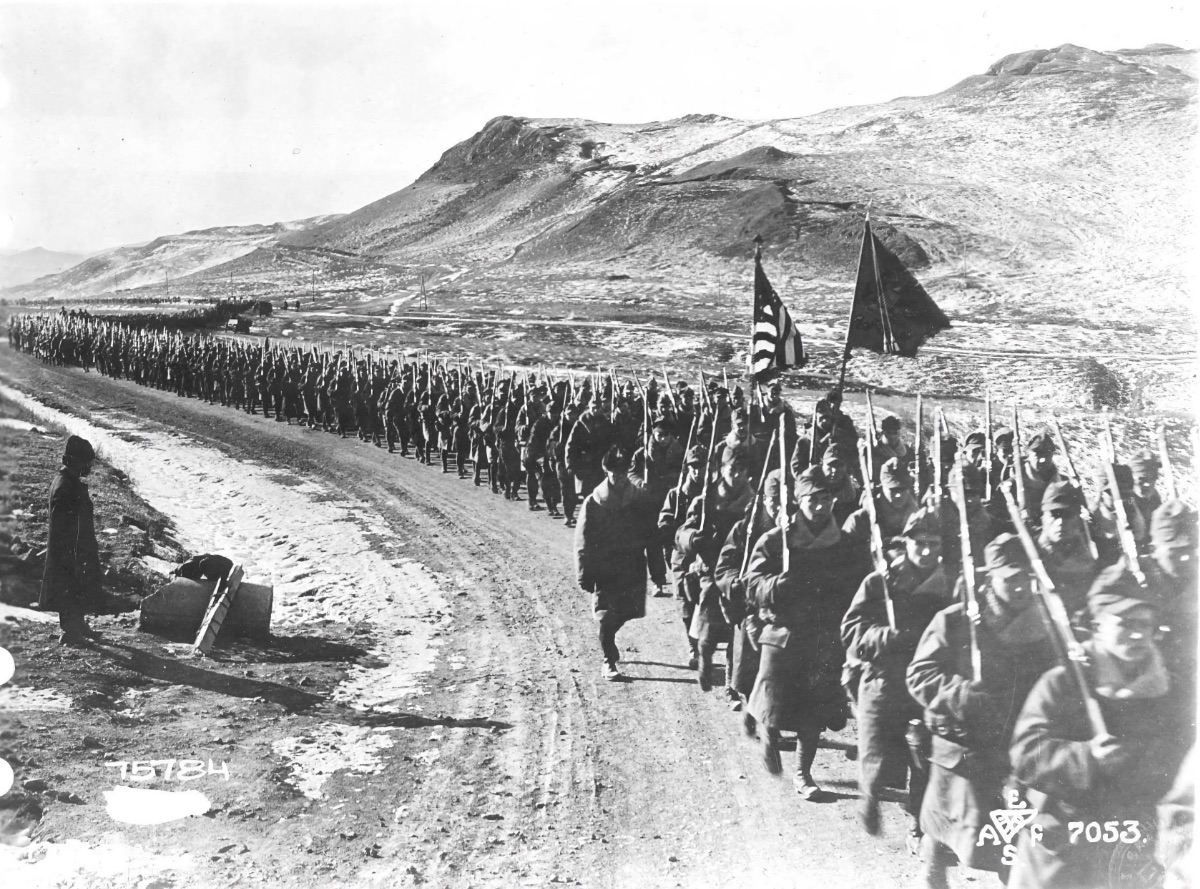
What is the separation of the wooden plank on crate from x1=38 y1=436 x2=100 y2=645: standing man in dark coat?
0.91 meters

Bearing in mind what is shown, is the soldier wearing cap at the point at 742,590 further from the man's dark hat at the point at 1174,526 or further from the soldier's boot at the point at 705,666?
the man's dark hat at the point at 1174,526

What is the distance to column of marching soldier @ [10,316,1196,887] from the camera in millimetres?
4586

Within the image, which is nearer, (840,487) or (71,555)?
(840,487)

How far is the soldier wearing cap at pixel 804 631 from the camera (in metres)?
6.36

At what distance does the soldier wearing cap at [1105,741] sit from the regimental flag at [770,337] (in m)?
7.21

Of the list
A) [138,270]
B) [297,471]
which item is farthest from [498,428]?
[138,270]

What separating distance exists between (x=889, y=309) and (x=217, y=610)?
23.8 feet

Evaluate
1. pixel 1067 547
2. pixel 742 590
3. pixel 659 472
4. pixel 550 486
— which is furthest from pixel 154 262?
pixel 1067 547

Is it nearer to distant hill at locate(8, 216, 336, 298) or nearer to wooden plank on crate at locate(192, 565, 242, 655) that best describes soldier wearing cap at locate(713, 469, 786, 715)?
wooden plank on crate at locate(192, 565, 242, 655)

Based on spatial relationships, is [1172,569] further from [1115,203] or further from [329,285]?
[329,285]

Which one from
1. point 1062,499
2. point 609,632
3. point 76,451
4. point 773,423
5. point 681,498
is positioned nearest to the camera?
point 1062,499

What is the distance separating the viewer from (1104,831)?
4699mm

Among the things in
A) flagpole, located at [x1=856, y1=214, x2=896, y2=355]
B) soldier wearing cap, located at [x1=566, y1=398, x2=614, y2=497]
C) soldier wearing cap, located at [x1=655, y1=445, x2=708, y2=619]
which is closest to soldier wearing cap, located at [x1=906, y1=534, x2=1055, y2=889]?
soldier wearing cap, located at [x1=655, y1=445, x2=708, y2=619]

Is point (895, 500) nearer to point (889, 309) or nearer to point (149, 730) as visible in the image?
point (889, 309)
